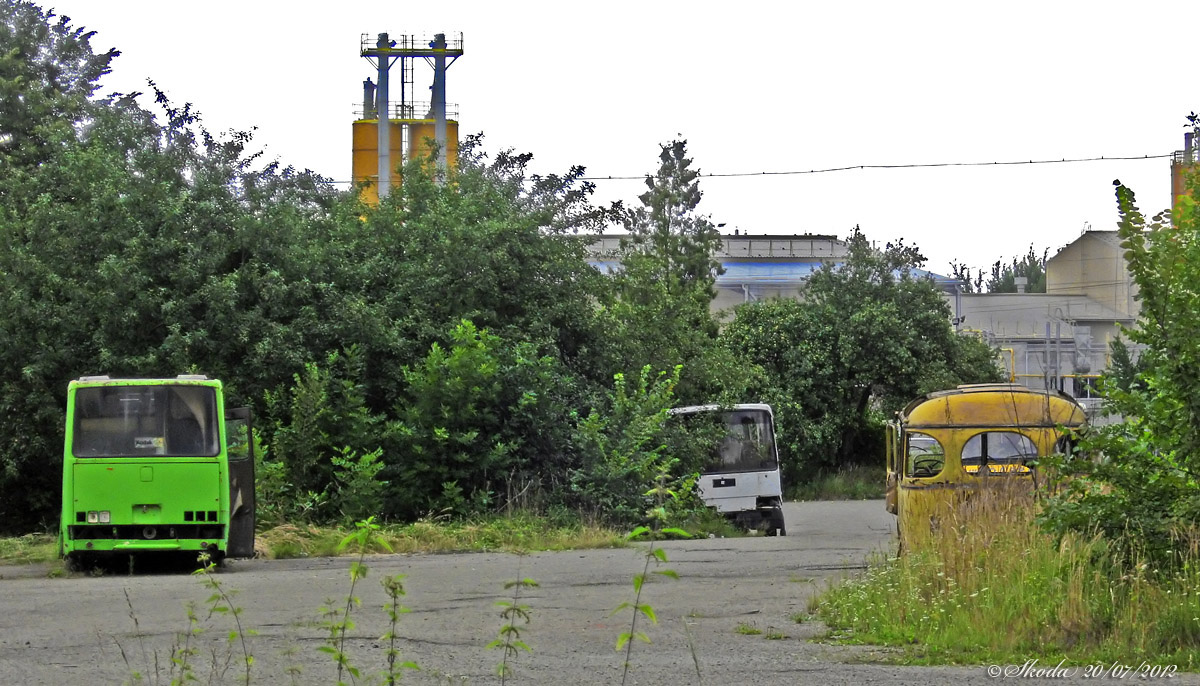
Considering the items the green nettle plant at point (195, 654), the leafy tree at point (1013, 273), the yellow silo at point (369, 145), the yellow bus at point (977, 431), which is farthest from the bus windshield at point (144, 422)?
the leafy tree at point (1013, 273)

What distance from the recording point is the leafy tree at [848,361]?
41.9 metres

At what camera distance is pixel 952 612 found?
973 centimetres

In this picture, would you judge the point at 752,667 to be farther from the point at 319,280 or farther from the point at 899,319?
the point at 899,319

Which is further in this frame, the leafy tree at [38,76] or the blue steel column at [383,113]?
the blue steel column at [383,113]

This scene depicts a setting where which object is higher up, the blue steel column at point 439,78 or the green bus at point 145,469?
the blue steel column at point 439,78

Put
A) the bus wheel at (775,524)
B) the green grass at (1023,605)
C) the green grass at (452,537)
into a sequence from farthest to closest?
the bus wheel at (775,524), the green grass at (452,537), the green grass at (1023,605)

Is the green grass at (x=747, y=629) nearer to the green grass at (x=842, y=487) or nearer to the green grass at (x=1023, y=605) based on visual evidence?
the green grass at (x=1023, y=605)

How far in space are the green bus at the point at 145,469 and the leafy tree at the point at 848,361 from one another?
87.1 ft

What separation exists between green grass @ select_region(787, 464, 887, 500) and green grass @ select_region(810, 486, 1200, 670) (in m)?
30.8

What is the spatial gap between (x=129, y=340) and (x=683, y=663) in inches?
607

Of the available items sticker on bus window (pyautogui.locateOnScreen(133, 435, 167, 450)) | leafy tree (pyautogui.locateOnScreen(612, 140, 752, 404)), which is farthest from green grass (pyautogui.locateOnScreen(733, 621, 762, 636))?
leafy tree (pyautogui.locateOnScreen(612, 140, 752, 404))

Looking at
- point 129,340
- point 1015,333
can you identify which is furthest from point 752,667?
point 1015,333

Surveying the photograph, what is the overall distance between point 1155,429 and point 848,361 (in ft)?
104

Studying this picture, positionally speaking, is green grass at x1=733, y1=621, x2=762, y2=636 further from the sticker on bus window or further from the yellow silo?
the yellow silo
